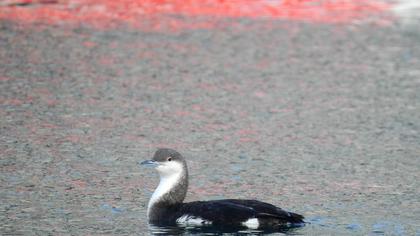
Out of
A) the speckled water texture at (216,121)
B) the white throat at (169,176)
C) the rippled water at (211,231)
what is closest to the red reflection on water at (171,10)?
the speckled water texture at (216,121)

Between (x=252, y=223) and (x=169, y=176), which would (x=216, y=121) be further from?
(x=252, y=223)

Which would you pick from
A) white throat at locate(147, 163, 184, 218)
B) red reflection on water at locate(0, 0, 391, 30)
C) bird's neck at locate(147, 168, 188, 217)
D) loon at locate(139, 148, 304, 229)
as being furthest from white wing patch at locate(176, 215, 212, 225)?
red reflection on water at locate(0, 0, 391, 30)

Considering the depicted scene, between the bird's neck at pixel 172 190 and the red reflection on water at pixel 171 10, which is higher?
the red reflection on water at pixel 171 10

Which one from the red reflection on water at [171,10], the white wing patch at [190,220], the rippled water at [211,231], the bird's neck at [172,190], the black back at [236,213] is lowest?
the rippled water at [211,231]

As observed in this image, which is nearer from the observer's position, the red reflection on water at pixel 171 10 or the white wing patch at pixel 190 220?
the white wing patch at pixel 190 220

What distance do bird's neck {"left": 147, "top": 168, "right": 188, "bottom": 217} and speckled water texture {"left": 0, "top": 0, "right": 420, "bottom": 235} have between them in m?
0.26

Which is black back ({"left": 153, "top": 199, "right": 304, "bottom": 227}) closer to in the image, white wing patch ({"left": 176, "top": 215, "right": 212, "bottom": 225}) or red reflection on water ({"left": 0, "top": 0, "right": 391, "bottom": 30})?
white wing patch ({"left": 176, "top": 215, "right": 212, "bottom": 225})

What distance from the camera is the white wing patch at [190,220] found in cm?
974

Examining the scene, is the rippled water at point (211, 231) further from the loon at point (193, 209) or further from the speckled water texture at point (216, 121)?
the speckled water texture at point (216, 121)

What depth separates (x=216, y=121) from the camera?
1439 cm

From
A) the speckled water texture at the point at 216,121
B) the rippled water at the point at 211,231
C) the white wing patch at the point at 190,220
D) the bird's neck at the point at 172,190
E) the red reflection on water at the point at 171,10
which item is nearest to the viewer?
the rippled water at the point at 211,231

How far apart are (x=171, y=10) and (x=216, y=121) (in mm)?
7863

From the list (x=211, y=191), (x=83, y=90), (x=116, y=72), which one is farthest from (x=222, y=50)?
(x=211, y=191)

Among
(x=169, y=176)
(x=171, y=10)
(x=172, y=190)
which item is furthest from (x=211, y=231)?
(x=171, y=10)
